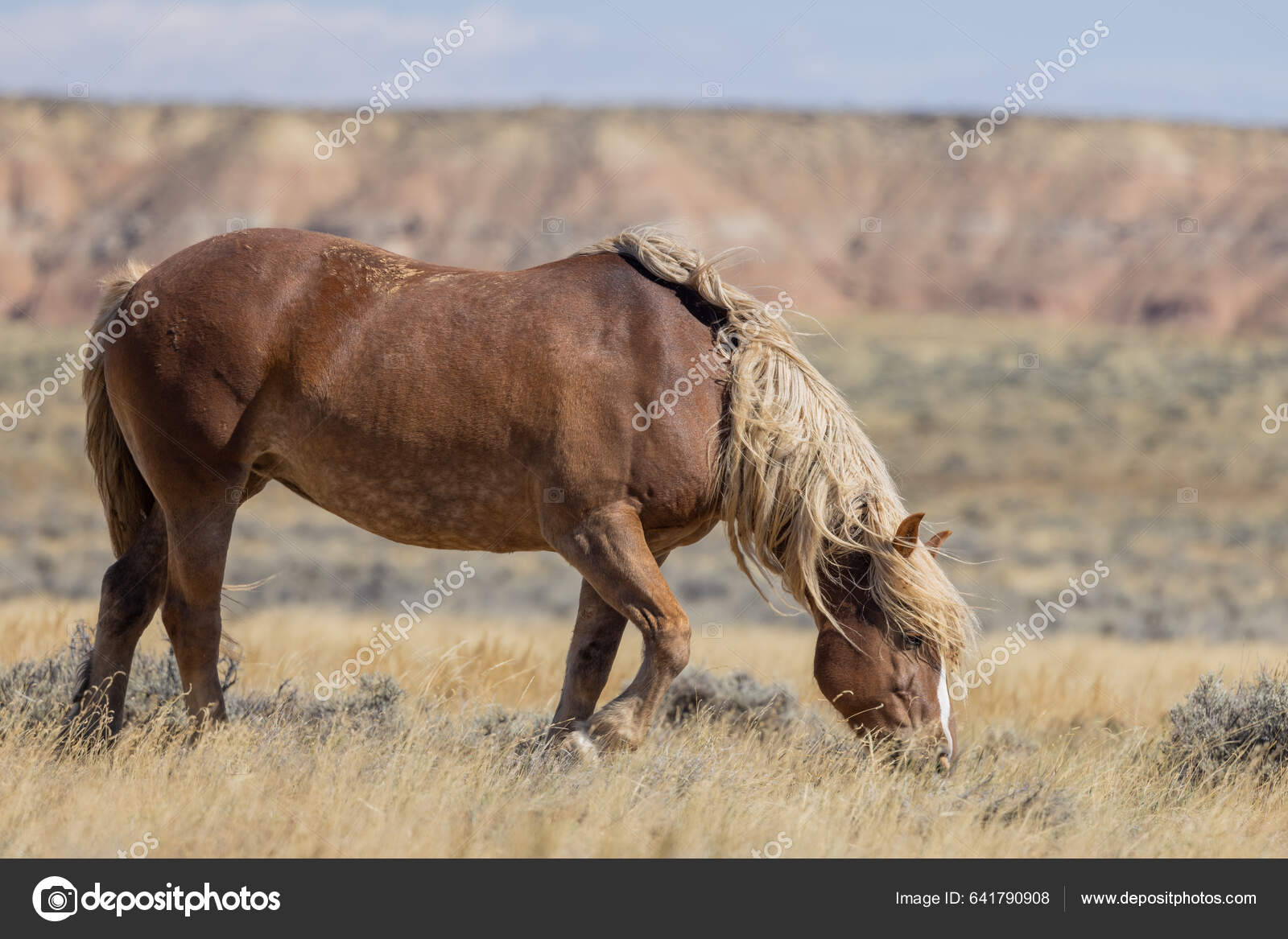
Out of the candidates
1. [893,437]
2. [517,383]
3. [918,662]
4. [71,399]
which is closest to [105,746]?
[517,383]

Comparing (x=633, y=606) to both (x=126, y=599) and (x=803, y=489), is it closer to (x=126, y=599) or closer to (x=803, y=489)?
(x=803, y=489)

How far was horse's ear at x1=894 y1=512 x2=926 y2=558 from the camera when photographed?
5.04 m

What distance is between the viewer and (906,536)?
5.12 metres

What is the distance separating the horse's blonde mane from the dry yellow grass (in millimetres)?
697

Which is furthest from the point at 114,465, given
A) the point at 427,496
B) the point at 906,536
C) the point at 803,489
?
the point at 906,536

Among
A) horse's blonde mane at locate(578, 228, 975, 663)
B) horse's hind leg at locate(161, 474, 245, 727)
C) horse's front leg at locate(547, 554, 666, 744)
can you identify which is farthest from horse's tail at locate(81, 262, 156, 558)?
horse's blonde mane at locate(578, 228, 975, 663)

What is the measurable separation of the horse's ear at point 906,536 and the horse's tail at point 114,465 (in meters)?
3.45
